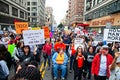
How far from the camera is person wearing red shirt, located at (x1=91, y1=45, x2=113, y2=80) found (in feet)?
22.2

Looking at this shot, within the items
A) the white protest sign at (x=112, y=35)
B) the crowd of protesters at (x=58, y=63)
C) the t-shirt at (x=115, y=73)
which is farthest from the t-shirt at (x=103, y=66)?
the white protest sign at (x=112, y=35)

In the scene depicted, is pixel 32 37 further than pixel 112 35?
No

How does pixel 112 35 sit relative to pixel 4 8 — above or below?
below

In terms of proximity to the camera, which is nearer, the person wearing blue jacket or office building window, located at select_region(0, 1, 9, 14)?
the person wearing blue jacket

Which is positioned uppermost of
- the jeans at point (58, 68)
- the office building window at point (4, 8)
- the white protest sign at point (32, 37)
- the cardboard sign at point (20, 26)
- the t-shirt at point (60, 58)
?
the office building window at point (4, 8)

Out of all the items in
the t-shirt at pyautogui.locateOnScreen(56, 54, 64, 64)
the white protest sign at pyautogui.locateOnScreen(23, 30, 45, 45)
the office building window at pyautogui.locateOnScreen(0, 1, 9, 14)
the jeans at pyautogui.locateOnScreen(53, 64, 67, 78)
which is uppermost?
the office building window at pyautogui.locateOnScreen(0, 1, 9, 14)

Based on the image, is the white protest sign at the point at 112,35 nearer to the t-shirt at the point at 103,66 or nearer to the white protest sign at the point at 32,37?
the t-shirt at the point at 103,66

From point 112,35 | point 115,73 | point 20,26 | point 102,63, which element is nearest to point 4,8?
point 20,26

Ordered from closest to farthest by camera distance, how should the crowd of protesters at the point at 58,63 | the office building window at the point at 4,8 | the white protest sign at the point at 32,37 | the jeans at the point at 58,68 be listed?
the crowd of protesters at the point at 58,63 → the white protest sign at the point at 32,37 → the jeans at the point at 58,68 → the office building window at the point at 4,8

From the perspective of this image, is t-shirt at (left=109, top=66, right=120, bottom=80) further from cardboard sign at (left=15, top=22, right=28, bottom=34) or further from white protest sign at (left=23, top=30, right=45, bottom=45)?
cardboard sign at (left=15, top=22, right=28, bottom=34)

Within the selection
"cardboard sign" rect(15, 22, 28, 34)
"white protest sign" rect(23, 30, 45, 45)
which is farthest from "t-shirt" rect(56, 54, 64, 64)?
"cardboard sign" rect(15, 22, 28, 34)

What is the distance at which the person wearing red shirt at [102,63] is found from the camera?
22.2 feet

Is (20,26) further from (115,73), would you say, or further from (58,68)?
(115,73)

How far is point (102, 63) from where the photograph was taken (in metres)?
6.82
